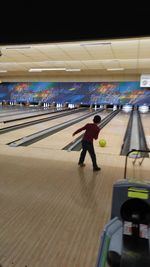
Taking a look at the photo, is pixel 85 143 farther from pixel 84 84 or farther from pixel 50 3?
pixel 84 84

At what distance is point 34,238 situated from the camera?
2303mm

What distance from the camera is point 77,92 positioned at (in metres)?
18.8

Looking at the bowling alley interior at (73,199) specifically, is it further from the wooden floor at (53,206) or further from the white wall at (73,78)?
the white wall at (73,78)

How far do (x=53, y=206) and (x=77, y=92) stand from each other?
53.3 feet

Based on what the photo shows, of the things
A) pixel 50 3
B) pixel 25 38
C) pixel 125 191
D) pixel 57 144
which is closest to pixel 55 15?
pixel 50 3

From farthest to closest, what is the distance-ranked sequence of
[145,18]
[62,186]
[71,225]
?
[62,186]
[145,18]
[71,225]

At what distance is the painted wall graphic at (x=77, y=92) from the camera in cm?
A: 1730

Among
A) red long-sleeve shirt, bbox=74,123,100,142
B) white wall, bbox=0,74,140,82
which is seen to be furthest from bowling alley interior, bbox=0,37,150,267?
white wall, bbox=0,74,140,82

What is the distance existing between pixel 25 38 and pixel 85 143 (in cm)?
192

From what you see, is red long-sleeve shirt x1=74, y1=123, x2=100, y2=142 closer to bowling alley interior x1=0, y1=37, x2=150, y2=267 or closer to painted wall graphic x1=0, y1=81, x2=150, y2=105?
bowling alley interior x1=0, y1=37, x2=150, y2=267

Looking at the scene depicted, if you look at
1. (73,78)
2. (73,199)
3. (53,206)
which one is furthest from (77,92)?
(53,206)

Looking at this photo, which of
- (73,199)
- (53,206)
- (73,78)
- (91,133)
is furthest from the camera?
(73,78)

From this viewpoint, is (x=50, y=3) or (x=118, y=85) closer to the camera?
(x=50, y=3)

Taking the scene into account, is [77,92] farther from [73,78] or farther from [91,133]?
[91,133]
